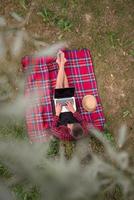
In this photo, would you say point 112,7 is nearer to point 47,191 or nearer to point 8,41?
point 8,41

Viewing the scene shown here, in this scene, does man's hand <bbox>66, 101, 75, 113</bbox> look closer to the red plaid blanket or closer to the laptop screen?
the laptop screen

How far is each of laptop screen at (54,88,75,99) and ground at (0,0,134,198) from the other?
3.04ft

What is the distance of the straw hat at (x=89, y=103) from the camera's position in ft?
21.7

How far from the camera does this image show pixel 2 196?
488 centimetres

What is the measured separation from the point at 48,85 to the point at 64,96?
0.46 m

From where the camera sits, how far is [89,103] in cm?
662

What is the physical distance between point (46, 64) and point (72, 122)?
1.26 metres

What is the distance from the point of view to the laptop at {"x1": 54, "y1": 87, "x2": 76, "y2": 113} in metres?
6.20

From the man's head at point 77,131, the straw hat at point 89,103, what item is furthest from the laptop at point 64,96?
the man's head at point 77,131

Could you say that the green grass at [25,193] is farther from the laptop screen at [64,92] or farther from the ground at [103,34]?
the ground at [103,34]

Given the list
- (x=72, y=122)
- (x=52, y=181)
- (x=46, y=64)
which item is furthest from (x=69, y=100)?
(x=52, y=181)

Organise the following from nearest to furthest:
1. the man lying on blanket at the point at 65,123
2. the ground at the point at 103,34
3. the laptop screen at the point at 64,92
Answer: the man lying on blanket at the point at 65,123 < the laptop screen at the point at 64,92 < the ground at the point at 103,34

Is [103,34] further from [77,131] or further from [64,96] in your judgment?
[77,131]

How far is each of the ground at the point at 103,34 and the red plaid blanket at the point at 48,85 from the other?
0.20 metres
